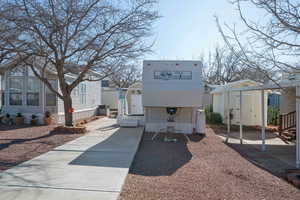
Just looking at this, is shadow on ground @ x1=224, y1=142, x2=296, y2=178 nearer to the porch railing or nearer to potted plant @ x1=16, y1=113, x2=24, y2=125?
the porch railing

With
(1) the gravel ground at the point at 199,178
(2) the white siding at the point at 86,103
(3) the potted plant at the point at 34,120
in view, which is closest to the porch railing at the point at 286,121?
(1) the gravel ground at the point at 199,178

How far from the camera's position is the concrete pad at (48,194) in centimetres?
368

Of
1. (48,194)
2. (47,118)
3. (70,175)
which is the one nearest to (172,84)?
(70,175)

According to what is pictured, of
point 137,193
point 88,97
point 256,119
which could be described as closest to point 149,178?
point 137,193

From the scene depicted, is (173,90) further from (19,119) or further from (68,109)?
(19,119)

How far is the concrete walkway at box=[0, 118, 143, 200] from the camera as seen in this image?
3834mm

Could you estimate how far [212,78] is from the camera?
30.1 meters

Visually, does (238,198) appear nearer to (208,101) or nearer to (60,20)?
(60,20)

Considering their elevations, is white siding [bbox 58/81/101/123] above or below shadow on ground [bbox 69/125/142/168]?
above

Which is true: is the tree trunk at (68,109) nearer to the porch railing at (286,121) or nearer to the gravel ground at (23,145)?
the gravel ground at (23,145)

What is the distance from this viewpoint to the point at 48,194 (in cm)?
380

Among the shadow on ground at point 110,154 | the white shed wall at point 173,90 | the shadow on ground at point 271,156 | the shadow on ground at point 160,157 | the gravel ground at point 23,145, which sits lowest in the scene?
the shadow on ground at point 271,156

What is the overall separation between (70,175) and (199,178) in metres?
2.70

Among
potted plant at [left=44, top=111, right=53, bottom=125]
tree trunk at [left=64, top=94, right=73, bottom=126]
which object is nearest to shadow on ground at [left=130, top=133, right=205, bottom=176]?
tree trunk at [left=64, top=94, right=73, bottom=126]
